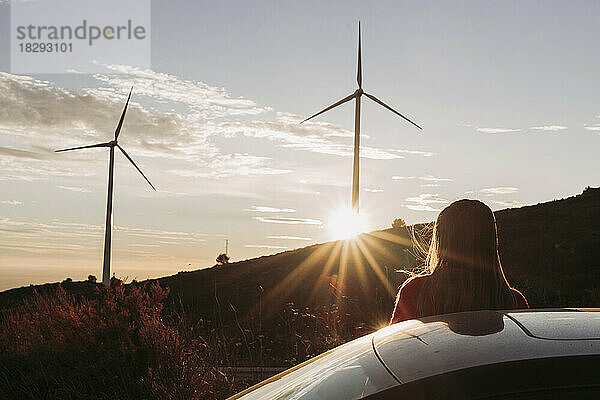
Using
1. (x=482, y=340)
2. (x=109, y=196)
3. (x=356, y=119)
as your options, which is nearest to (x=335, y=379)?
(x=482, y=340)

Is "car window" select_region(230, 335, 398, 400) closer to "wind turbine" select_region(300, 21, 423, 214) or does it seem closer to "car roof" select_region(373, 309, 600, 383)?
"car roof" select_region(373, 309, 600, 383)

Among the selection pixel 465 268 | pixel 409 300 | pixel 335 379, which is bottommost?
pixel 409 300

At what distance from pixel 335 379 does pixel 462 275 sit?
8.20 ft

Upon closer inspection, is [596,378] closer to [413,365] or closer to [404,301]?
[413,365]

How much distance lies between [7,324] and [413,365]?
33.0ft

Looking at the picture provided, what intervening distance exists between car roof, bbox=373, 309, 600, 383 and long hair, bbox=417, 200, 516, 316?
6.27 ft

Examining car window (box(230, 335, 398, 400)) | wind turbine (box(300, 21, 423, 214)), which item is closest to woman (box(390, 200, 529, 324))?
car window (box(230, 335, 398, 400))

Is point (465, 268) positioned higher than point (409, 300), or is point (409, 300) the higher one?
point (465, 268)

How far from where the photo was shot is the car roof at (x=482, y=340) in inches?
→ 77.8

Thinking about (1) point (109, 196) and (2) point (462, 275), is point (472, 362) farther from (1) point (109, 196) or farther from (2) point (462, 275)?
(1) point (109, 196)

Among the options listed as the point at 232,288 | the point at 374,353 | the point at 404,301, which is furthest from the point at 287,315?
the point at 232,288

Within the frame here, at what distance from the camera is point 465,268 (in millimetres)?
4695

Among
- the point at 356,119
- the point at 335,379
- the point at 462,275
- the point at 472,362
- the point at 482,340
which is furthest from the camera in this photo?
the point at 356,119

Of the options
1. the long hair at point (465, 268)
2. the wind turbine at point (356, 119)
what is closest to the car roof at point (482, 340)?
the long hair at point (465, 268)
